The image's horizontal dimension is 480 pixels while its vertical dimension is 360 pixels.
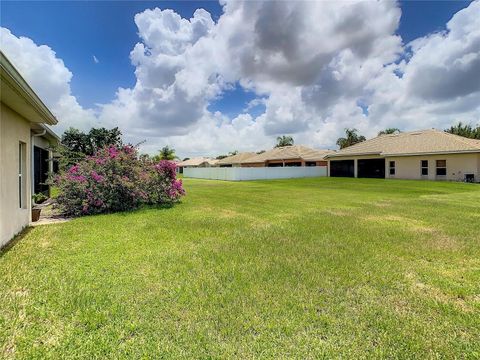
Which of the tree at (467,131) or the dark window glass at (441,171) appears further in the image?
the tree at (467,131)

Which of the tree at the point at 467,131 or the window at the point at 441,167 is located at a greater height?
the tree at the point at 467,131

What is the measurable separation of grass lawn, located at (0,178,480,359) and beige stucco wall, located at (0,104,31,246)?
0.51 m

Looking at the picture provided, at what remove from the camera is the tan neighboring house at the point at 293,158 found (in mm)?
41716

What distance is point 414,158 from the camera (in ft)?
90.7

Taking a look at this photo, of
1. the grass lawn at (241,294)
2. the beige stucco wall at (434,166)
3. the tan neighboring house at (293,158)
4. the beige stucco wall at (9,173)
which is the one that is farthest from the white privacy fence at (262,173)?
the beige stucco wall at (9,173)

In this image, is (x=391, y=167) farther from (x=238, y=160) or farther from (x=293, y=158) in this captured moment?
(x=238, y=160)

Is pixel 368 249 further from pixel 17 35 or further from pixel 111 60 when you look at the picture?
pixel 111 60

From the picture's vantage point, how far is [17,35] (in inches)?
331

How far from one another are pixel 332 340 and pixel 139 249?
14.1 ft

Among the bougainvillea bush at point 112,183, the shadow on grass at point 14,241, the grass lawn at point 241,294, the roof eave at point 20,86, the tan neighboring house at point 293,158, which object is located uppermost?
the tan neighboring house at point 293,158

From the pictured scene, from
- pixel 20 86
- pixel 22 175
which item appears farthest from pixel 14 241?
pixel 20 86

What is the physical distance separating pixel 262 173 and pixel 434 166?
18.6 m

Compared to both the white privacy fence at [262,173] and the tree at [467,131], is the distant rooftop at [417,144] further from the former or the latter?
the tree at [467,131]

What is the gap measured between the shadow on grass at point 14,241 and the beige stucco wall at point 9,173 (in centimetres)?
10
